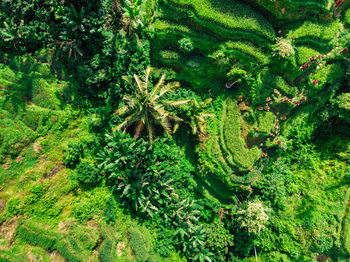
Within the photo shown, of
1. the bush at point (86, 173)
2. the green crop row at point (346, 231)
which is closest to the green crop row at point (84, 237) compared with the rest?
the bush at point (86, 173)

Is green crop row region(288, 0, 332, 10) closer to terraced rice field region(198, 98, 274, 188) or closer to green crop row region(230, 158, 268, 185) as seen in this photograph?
terraced rice field region(198, 98, 274, 188)

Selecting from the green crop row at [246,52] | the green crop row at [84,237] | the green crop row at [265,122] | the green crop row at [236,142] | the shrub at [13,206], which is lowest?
the green crop row at [84,237]

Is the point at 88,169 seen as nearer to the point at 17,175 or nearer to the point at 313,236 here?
the point at 17,175

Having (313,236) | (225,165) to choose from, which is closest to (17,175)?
(225,165)

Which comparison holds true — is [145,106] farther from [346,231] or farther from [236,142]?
[346,231]

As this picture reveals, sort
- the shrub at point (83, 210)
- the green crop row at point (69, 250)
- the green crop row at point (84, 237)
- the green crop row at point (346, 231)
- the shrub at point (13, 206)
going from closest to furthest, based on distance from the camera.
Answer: the shrub at point (13, 206) < the green crop row at point (69, 250) < the green crop row at point (84, 237) < the shrub at point (83, 210) < the green crop row at point (346, 231)

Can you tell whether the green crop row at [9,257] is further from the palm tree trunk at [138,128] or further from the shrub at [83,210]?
the palm tree trunk at [138,128]

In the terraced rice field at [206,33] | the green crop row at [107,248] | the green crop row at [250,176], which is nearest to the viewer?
the green crop row at [107,248]

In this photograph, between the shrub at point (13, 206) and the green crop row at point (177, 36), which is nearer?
the shrub at point (13, 206)
